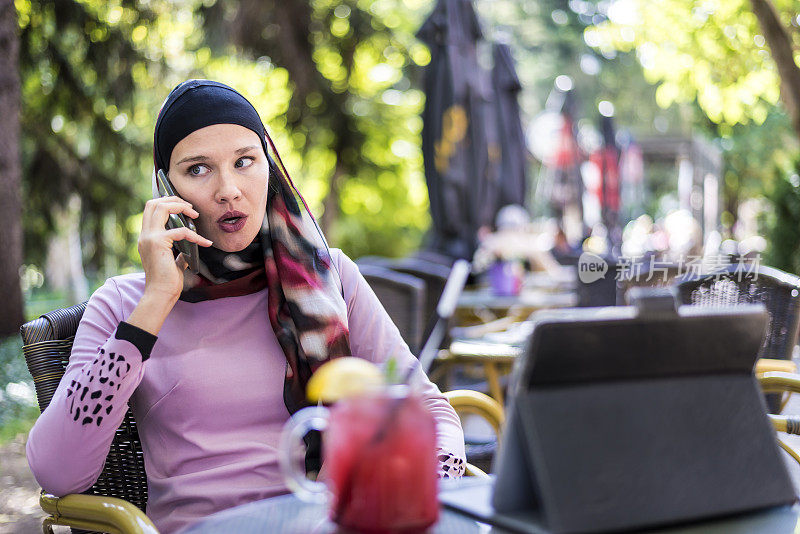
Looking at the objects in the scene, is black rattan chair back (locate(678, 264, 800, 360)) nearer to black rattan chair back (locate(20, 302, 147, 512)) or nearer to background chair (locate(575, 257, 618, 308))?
background chair (locate(575, 257, 618, 308))

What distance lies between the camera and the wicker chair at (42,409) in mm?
1610

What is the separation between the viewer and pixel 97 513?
150 cm

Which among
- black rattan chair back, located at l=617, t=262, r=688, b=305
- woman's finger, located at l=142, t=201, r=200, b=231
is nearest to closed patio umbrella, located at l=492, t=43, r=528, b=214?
black rattan chair back, located at l=617, t=262, r=688, b=305

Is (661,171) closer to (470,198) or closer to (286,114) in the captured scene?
(286,114)

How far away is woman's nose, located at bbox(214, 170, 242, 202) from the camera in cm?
170

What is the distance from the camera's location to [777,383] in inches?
90.8

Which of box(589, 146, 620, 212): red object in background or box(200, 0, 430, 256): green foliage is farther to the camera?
box(200, 0, 430, 256): green foliage

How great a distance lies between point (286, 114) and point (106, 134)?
3168mm

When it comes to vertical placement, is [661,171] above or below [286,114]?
below

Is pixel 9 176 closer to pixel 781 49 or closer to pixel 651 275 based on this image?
pixel 651 275

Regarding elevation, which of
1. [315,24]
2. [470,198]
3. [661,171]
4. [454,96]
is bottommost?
[661,171]

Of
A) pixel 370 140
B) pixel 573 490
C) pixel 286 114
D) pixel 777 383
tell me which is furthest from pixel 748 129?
pixel 573 490

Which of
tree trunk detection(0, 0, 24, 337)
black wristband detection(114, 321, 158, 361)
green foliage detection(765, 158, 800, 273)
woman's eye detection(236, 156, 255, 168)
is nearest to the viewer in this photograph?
black wristband detection(114, 321, 158, 361)

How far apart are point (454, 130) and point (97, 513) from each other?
16.7 feet
